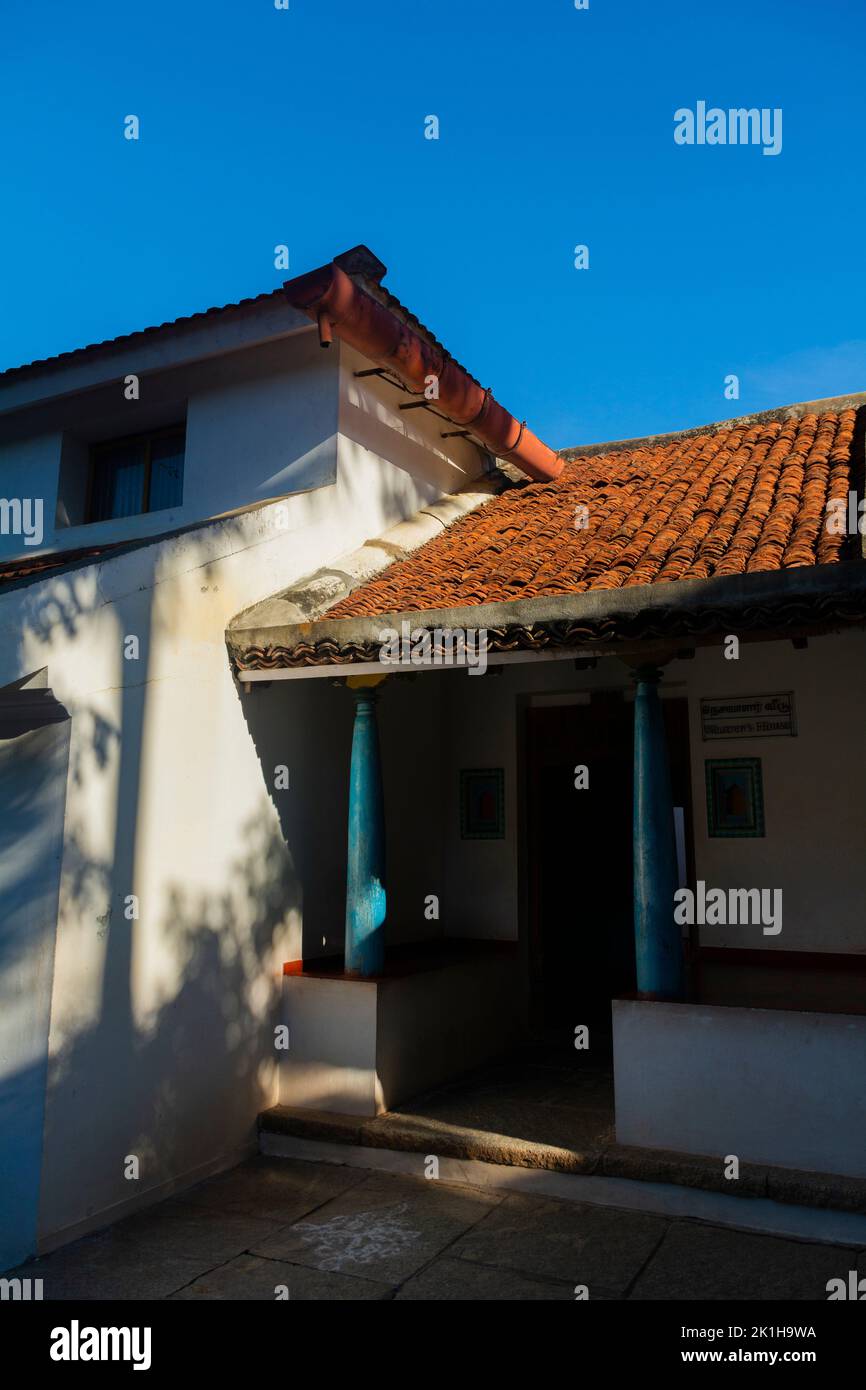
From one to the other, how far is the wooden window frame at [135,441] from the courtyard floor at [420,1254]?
5.43 m

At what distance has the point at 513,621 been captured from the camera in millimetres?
5188

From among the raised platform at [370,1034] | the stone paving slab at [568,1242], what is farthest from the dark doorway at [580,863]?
the stone paving slab at [568,1242]

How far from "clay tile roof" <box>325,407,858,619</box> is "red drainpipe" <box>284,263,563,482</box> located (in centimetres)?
45

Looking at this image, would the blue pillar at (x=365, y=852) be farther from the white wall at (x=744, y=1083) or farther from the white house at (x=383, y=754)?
the white wall at (x=744, y=1083)

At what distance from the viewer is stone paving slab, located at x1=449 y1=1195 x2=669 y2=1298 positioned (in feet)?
13.4

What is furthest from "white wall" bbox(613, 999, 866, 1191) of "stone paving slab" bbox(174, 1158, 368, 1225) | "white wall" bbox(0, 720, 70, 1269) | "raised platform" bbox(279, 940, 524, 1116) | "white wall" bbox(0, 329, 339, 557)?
"white wall" bbox(0, 329, 339, 557)

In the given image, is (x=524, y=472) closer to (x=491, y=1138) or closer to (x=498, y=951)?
(x=498, y=951)

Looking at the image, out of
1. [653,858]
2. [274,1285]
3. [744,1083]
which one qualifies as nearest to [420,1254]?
[274,1285]

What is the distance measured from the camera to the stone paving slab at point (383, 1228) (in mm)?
4223

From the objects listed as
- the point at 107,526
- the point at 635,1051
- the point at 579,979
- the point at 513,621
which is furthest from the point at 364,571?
the point at 579,979

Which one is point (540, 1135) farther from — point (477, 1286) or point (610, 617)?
point (610, 617)

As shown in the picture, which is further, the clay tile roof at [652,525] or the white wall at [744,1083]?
the clay tile roof at [652,525]

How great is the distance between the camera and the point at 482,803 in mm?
8031

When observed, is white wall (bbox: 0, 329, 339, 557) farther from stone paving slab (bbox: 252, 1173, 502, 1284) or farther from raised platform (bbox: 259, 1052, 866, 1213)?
stone paving slab (bbox: 252, 1173, 502, 1284)
